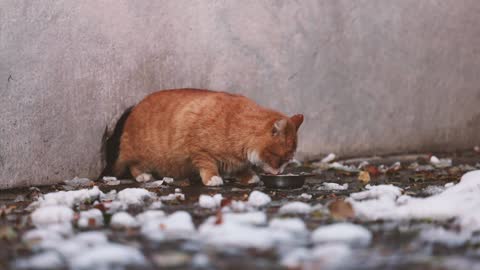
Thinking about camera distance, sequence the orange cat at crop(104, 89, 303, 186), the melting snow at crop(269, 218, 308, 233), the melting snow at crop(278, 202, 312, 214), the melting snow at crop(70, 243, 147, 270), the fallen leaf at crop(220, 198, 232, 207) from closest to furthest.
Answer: the melting snow at crop(70, 243, 147, 270) → the melting snow at crop(269, 218, 308, 233) → the melting snow at crop(278, 202, 312, 214) → the fallen leaf at crop(220, 198, 232, 207) → the orange cat at crop(104, 89, 303, 186)

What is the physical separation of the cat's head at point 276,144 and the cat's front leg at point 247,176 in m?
0.25

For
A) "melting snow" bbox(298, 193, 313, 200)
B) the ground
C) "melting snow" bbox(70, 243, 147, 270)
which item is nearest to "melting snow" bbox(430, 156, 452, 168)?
the ground

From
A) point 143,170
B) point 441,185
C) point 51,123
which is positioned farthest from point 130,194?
point 441,185

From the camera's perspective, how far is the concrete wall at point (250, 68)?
16.7 feet

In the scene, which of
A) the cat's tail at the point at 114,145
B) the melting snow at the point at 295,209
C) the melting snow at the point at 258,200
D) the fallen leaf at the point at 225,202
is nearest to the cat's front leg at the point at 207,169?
the cat's tail at the point at 114,145

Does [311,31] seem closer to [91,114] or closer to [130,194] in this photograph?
[91,114]

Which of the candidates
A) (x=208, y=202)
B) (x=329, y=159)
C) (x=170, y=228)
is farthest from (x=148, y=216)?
(x=329, y=159)

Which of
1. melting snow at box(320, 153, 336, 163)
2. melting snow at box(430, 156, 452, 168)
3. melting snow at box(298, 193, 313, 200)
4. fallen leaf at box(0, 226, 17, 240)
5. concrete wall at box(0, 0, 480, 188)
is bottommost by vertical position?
melting snow at box(430, 156, 452, 168)

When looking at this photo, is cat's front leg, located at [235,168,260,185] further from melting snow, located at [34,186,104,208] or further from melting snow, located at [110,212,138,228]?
melting snow, located at [110,212,138,228]

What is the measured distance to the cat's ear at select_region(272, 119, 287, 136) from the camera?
5.22 m

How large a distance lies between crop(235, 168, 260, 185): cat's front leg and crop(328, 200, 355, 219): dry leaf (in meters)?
1.93

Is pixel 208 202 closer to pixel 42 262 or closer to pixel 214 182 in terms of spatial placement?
pixel 214 182

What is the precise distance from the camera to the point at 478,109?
897 cm

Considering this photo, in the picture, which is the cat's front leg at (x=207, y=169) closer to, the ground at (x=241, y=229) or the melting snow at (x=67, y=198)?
the ground at (x=241, y=229)
